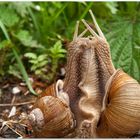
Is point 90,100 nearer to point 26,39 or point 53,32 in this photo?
point 26,39

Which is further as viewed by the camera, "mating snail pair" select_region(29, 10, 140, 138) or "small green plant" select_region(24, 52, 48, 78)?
"small green plant" select_region(24, 52, 48, 78)

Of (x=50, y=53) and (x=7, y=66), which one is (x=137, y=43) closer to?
(x=50, y=53)

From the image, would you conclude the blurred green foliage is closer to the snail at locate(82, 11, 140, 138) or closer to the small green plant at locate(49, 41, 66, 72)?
the small green plant at locate(49, 41, 66, 72)

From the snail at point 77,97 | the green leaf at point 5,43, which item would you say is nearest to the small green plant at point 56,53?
the green leaf at point 5,43

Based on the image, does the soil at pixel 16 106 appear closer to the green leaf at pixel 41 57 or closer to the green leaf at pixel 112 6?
the green leaf at pixel 41 57

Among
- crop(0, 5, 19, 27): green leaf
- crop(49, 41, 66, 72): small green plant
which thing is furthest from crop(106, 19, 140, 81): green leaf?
crop(0, 5, 19, 27): green leaf

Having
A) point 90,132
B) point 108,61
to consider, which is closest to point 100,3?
point 108,61
